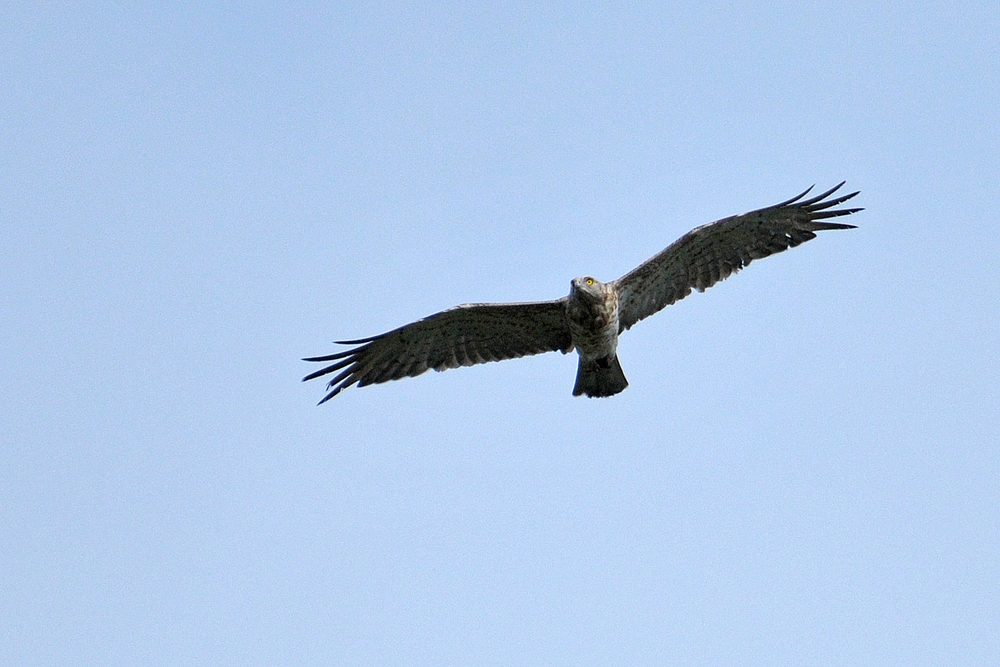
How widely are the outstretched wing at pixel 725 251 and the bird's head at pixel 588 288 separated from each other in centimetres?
61

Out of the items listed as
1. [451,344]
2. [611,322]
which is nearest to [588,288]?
[611,322]

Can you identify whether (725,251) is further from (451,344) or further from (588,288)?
(451,344)

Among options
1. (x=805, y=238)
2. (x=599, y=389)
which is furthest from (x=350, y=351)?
(x=805, y=238)

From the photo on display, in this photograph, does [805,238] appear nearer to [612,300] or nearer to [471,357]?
[612,300]

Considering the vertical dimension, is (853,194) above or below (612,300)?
above

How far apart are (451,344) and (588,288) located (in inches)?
79.1

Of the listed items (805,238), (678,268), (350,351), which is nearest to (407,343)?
(350,351)

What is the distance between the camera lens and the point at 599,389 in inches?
655

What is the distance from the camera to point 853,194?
54.8 feet

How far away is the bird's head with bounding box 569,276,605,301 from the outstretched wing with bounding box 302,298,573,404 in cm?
51

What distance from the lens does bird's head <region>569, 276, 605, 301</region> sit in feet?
51.8

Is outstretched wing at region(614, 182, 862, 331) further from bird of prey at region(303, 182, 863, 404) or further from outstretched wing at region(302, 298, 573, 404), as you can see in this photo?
outstretched wing at region(302, 298, 573, 404)

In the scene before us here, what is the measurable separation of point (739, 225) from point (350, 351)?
497 centimetres

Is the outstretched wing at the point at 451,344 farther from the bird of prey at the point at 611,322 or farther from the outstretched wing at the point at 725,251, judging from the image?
the outstretched wing at the point at 725,251
